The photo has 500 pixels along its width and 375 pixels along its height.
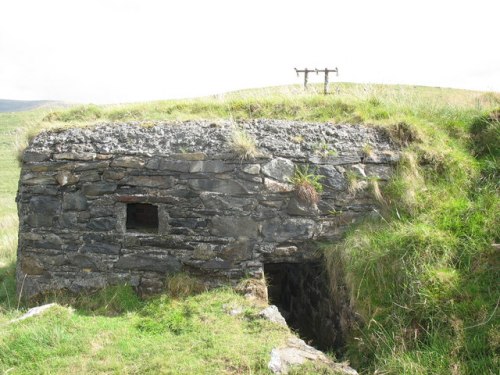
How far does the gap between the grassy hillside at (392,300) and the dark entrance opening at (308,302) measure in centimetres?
72

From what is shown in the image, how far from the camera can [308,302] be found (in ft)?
22.1

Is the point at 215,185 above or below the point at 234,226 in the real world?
above

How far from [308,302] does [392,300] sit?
2.31m

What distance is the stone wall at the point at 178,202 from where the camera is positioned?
547cm

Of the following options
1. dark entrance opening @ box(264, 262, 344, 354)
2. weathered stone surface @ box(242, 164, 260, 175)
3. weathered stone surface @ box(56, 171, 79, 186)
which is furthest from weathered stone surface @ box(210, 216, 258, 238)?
weathered stone surface @ box(56, 171, 79, 186)

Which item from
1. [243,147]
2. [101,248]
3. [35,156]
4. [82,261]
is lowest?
[82,261]

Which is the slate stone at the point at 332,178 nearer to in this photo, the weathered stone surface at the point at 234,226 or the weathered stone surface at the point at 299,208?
the weathered stone surface at the point at 299,208

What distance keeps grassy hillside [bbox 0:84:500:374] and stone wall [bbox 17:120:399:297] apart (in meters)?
0.35

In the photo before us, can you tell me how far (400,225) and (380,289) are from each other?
89cm

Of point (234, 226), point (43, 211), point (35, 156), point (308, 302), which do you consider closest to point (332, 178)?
point (234, 226)

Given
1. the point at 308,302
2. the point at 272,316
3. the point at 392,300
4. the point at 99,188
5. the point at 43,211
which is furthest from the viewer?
the point at 308,302

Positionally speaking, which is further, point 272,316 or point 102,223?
point 102,223

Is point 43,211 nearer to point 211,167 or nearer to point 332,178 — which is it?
point 211,167

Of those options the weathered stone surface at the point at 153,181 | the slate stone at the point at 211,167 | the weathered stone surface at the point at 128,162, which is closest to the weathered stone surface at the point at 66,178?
the weathered stone surface at the point at 128,162
